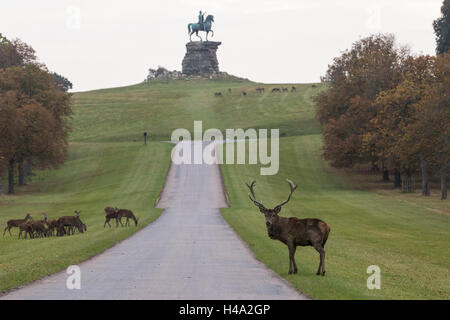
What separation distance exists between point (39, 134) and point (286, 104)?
75728 mm

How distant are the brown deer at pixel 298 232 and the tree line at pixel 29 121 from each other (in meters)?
48.2

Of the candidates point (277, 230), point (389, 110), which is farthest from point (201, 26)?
point (277, 230)

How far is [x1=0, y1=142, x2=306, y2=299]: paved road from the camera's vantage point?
50.1 ft

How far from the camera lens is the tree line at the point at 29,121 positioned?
68438mm

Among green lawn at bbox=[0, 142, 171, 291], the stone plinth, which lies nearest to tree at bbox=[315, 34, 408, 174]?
green lawn at bbox=[0, 142, 171, 291]

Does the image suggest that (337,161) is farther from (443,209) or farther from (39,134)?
(39,134)

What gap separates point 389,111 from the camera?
68.1m

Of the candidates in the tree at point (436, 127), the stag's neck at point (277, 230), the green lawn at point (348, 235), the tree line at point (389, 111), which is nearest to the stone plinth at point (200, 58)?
the tree line at point (389, 111)

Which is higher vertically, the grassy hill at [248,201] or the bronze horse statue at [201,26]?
the bronze horse statue at [201,26]

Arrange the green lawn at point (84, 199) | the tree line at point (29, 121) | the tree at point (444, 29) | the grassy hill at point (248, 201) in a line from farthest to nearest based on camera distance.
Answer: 1. the tree at point (444, 29)
2. the tree line at point (29, 121)
3. the green lawn at point (84, 199)
4. the grassy hill at point (248, 201)

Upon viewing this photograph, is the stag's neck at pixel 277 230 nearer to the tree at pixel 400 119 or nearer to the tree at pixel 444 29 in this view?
the tree at pixel 400 119

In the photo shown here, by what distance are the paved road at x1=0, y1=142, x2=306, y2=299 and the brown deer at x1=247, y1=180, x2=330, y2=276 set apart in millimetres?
1139

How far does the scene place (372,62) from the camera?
74.8 metres
